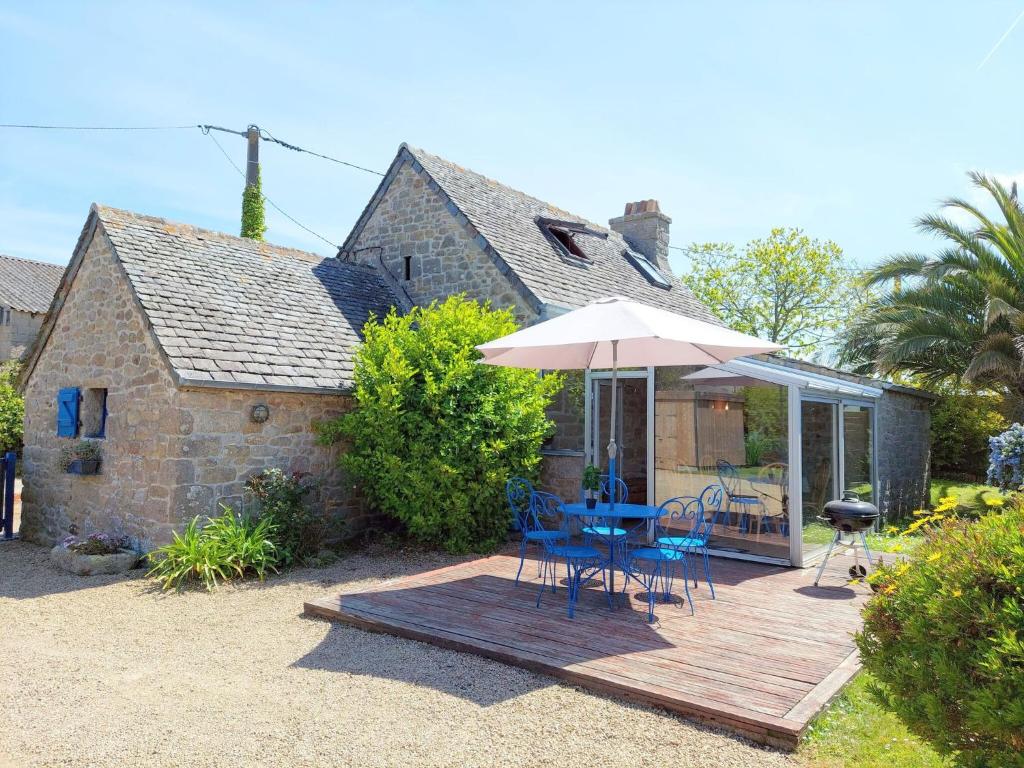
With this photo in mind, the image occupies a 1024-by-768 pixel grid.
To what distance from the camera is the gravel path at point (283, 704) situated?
3756mm

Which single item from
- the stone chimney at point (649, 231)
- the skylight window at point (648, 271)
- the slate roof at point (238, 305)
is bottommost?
the slate roof at point (238, 305)

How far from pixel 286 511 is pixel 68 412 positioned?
3761 millimetres

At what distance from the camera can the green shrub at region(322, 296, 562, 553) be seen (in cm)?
846

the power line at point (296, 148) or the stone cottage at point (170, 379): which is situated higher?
the power line at point (296, 148)

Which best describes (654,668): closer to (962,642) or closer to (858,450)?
(962,642)

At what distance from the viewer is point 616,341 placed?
669 cm

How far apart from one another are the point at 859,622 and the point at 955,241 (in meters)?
11.7

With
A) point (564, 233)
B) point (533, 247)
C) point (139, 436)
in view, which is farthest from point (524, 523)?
point (564, 233)

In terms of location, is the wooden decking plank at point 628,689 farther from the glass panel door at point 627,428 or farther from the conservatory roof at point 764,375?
the glass panel door at point 627,428

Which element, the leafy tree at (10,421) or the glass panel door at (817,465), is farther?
the leafy tree at (10,421)

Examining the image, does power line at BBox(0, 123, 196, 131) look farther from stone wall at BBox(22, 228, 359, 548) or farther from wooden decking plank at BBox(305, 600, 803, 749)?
wooden decking plank at BBox(305, 600, 803, 749)

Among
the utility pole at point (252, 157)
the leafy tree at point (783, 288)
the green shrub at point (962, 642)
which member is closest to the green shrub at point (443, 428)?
the green shrub at point (962, 642)

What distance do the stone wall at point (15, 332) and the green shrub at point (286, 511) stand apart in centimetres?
A: 2288

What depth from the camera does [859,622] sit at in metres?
5.96
